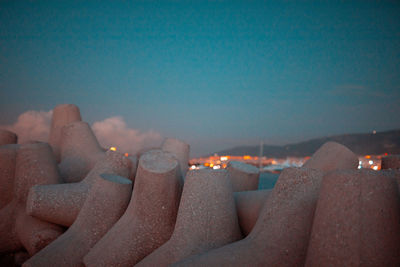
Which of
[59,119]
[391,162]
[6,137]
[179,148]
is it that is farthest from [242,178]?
[6,137]

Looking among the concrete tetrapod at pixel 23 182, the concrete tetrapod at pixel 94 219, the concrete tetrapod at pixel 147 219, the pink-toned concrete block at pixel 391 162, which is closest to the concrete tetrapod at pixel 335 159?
the pink-toned concrete block at pixel 391 162

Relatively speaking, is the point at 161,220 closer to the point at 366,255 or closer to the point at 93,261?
the point at 93,261

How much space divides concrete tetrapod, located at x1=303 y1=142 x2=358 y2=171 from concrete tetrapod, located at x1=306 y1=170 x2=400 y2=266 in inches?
57.0

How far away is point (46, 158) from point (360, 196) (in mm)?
3776

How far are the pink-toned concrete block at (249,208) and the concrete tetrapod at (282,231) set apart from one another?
478mm

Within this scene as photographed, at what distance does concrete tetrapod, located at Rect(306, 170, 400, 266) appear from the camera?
163cm

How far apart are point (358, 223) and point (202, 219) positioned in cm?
121

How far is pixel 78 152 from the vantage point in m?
4.90

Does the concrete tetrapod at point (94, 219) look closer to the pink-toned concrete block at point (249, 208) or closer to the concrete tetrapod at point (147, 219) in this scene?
the concrete tetrapod at point (147, 219)

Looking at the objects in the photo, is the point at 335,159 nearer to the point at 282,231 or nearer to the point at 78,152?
the point at 282,231

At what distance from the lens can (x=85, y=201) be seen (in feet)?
11.0

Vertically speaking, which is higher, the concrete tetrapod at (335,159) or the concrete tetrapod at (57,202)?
the concrete tetrapod at (335,159)

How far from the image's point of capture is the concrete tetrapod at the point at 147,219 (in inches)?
108

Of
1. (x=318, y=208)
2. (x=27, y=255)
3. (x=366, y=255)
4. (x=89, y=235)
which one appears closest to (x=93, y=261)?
(x=89, y=235)
